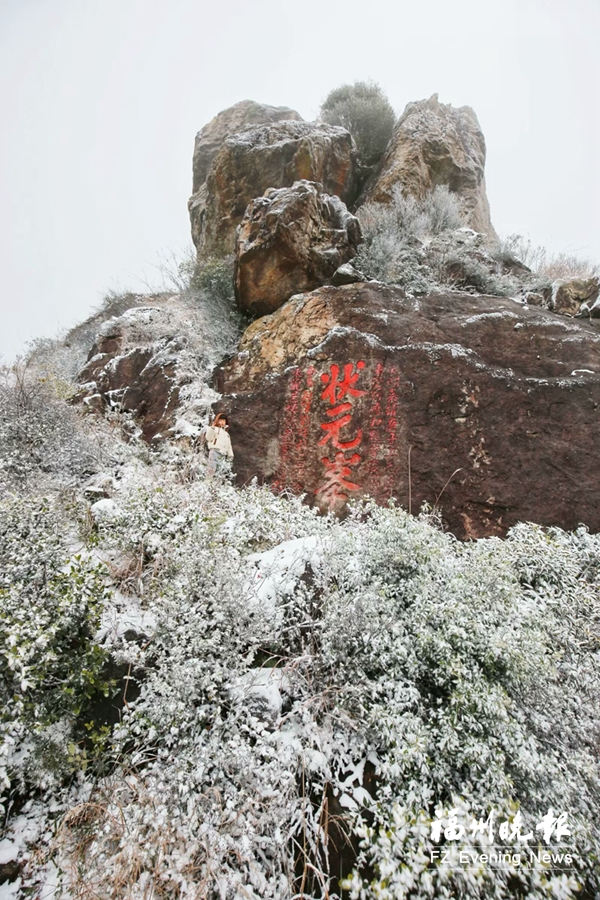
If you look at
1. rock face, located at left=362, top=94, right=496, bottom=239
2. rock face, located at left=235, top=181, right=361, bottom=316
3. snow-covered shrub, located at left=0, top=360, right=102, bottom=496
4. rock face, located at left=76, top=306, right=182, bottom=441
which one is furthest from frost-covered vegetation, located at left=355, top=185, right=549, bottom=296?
snow-covered shrub, located at left=0, top=360, right=102, bottom=496

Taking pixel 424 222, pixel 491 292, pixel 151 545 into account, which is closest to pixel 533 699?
pixel 151 545

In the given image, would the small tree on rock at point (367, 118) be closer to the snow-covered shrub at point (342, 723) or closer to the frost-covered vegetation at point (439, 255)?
the frost-covered vegetation at point (439, 255)

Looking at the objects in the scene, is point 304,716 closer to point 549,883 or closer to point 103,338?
point 549,883

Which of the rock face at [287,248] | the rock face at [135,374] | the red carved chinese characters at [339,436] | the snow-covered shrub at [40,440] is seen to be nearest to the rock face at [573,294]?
the rock face at [287,248]

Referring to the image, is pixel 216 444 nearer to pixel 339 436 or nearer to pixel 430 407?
pixel 339 436

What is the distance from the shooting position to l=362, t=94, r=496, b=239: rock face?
12320mm

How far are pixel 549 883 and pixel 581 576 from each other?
2.95 metres

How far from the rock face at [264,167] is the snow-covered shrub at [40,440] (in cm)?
667

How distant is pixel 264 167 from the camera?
11070mm

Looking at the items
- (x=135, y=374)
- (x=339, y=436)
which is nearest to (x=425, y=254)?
(x=339, y=436)

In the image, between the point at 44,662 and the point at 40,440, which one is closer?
the point at 44,662

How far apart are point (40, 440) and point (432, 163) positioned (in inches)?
499

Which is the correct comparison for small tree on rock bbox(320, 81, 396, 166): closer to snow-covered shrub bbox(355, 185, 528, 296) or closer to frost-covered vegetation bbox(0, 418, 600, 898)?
snow-covered shrub bbox(355, 185, 528, 296)

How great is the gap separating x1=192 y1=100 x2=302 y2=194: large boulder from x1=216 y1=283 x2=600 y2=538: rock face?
9705 mm
